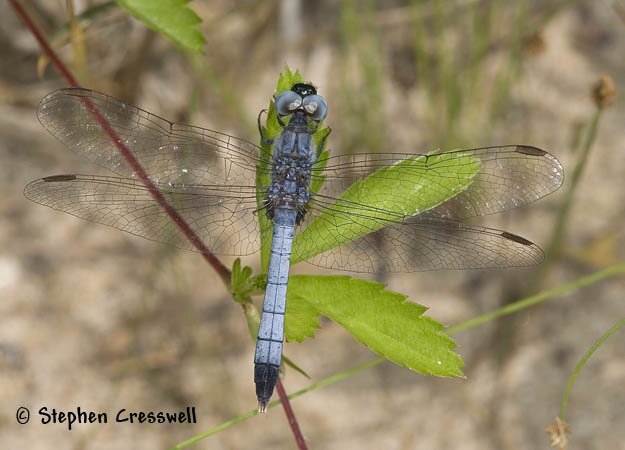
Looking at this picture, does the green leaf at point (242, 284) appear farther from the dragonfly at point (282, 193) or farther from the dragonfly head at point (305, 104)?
the dragonfly head at point (305, 104)

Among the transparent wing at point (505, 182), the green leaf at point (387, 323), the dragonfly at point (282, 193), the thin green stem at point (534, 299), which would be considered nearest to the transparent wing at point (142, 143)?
the dragonfly at point (282, 193)

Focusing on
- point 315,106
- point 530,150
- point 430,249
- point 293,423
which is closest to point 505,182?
point 530,150

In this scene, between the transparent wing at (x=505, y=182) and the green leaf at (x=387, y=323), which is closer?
the green leaf at (x=387, y=323)

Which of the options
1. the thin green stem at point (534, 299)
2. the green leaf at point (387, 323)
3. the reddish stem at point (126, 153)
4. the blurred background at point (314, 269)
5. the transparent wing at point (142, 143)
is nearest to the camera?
the green leaf at point (387, 323)

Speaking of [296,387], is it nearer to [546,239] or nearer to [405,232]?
[405,232]

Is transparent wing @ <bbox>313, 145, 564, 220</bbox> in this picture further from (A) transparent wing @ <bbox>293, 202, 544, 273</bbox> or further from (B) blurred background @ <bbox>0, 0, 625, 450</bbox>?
(B) blurred background @ <bbox>0, 0, 625, 450</bbox>

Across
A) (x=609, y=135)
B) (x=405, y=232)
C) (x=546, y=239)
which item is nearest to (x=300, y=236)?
(x=405, y=232)

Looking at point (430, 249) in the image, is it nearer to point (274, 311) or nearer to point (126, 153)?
point (274, 311)
